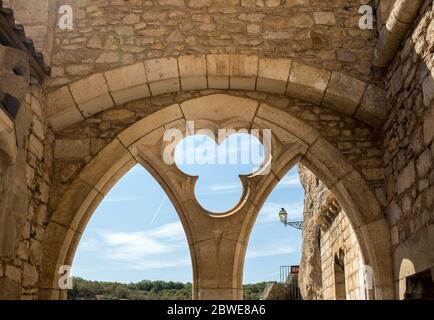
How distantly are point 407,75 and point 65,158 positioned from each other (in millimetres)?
2536

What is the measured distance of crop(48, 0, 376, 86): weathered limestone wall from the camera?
13.1ft

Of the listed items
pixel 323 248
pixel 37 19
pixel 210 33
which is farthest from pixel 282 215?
pixel 37 19

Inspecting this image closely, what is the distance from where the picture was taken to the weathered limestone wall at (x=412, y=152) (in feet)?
9.53

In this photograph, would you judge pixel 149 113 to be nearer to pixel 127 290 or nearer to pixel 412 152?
pixel 412 152

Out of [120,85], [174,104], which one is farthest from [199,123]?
[120,85]

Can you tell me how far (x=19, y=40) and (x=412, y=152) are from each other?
99.1 inches

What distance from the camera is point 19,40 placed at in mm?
3156

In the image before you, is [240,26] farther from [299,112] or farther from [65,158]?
[65,158]

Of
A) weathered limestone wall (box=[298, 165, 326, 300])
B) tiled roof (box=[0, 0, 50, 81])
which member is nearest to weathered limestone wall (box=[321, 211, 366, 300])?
weathered limestone wall (box=[298, 165, 326, 300])

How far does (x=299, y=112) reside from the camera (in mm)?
4086

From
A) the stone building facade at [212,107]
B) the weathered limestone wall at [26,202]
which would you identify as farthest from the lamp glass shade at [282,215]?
the weathered limestone wall at [26,202]

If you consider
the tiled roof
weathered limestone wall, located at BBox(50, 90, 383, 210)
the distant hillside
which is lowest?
the distant hillside

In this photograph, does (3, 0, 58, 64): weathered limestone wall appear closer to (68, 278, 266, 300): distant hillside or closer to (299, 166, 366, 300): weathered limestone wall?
(299, 166, 366, 300): weathered limestone wall

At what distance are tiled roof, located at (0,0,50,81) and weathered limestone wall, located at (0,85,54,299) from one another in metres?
0.13
